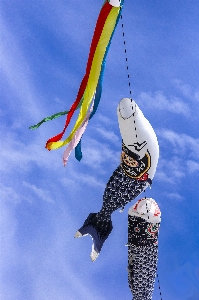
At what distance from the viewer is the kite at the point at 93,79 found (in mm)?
7133

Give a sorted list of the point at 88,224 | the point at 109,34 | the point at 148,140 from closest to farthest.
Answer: the point at 109,34 < the point at 148,140 < the point at 88,224

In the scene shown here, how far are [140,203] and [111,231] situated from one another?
2.01 feet

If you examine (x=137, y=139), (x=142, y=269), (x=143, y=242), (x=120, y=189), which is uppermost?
(x=137, y=139)

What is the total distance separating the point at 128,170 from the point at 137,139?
1.69 ft

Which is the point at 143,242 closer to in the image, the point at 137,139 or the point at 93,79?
the point at 137,139

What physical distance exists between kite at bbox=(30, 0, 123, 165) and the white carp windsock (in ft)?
1.56

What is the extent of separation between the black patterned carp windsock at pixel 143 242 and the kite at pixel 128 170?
0.26m

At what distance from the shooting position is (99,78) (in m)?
7.29

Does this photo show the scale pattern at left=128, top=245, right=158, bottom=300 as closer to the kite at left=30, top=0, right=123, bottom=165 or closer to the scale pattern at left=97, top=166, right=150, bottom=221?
the scale pattern at left=97, top=166, right=150, bottom=221

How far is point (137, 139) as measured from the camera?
7645 mm

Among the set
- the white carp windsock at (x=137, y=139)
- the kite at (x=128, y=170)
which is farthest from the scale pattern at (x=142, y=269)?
the white carp windsock at (x=137, y=139)

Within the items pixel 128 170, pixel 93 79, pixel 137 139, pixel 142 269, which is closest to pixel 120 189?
pixel 128 170

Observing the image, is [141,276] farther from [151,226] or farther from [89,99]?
[89,99]

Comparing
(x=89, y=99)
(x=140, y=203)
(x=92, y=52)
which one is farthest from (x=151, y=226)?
(x=92, y=52)
